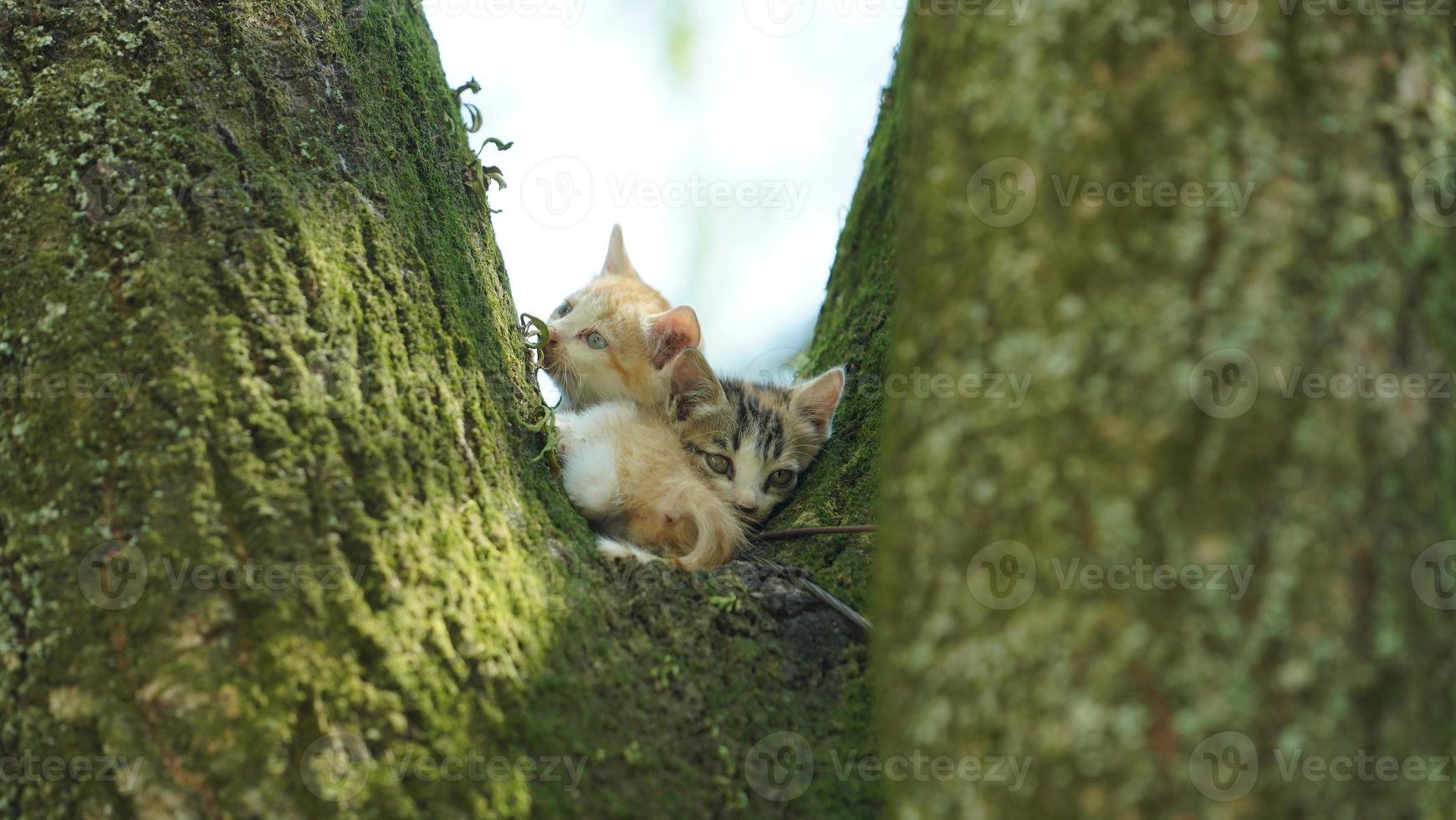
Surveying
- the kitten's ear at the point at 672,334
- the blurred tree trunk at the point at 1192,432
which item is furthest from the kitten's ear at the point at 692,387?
the blurred tree trunk at the point at 1192,432

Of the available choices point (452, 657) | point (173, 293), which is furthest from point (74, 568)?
point (452, 657)

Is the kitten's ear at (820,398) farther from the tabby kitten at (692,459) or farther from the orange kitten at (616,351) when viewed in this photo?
the orange kitten at (616,351)

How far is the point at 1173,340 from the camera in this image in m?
1.11

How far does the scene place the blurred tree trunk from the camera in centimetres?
106

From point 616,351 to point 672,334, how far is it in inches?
9.3

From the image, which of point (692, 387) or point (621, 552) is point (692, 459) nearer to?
point (692, 387)

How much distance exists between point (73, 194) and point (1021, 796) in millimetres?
1721

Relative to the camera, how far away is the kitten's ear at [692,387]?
3.62 metres

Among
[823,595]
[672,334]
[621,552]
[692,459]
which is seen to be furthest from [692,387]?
[823,595]

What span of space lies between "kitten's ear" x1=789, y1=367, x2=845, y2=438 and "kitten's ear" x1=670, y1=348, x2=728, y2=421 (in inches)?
10.9

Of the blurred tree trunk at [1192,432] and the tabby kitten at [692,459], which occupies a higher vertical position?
the blurred tree trunk at [1192,432]

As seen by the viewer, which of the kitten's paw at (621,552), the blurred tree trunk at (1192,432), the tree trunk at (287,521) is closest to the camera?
the blurred tree trunk at (1192,432)

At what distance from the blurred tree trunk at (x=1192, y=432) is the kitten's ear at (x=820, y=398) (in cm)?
213

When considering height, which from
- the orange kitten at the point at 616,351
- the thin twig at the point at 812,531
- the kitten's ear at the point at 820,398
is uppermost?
the orange kitten at the point at 616,351
